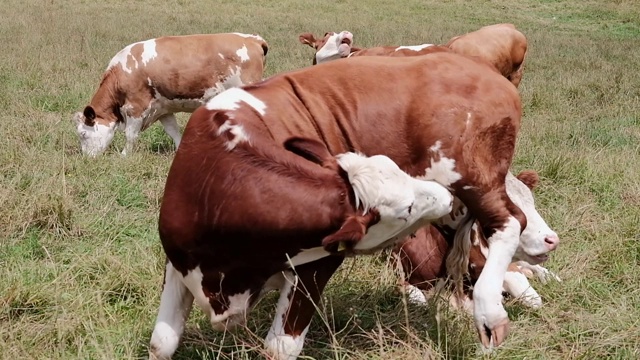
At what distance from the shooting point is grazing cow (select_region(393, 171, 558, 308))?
179 inches

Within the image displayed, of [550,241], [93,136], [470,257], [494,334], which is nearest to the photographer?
[494,334]

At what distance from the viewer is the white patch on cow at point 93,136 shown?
785cm

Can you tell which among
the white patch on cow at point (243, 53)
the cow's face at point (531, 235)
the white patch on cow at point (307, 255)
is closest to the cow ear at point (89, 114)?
the white patch on cow at point (243, 53)

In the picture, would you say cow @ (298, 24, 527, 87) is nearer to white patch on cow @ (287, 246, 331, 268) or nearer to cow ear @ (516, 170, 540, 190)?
cow ear @ (516, 170, 540, 190)

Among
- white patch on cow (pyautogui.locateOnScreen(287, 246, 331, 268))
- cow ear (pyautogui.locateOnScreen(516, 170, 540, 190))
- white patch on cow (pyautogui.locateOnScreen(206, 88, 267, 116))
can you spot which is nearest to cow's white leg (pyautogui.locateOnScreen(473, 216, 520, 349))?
white patch on cow (pyautogui.locateOnScreen(287, 246, 331, 268))

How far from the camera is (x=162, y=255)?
456 cm

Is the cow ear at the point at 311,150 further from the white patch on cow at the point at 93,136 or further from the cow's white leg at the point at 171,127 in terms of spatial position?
the cow's white leg at the point at 171,127

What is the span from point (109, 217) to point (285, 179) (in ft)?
8.63

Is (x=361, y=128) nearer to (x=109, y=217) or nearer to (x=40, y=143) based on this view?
(x=109, y=217)

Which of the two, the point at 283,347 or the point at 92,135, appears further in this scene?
the point at 92,135

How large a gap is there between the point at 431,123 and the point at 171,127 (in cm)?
602

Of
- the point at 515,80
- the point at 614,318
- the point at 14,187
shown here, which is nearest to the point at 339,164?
the point at 614,318

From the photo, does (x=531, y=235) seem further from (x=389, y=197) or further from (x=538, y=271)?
(x=389, y=197)

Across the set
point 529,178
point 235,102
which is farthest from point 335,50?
point 235,102
